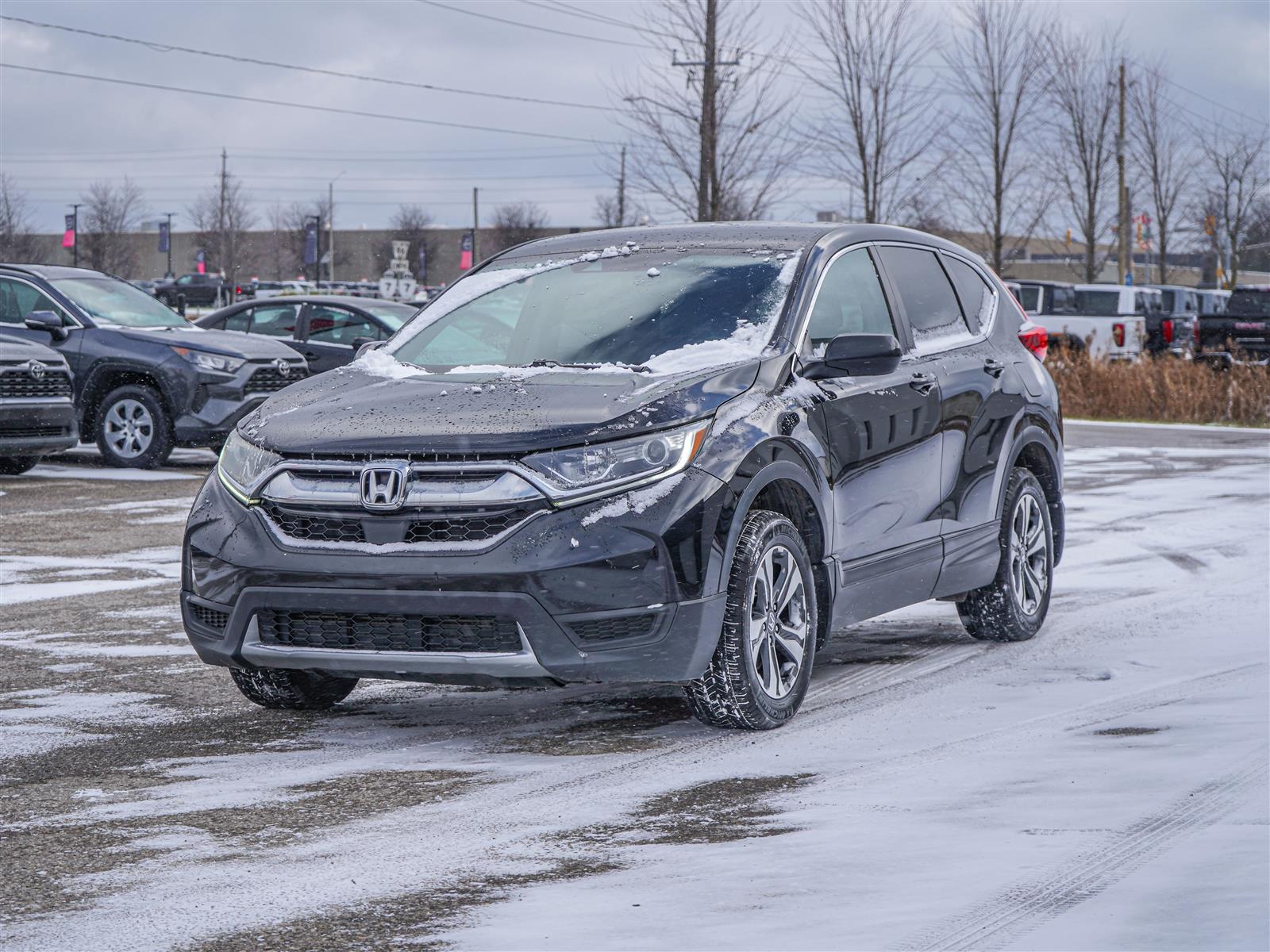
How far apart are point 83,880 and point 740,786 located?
1.87 metres

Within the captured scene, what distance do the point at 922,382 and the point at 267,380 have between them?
10.0 meters

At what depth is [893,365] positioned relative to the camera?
6301mm

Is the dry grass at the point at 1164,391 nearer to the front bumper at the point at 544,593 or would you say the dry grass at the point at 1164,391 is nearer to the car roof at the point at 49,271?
the car roof at the point at 49,271

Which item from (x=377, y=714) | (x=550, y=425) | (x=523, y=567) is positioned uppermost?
(x=550, y=425)

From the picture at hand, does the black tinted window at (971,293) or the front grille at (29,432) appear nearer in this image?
the black tinted window at (971,293)

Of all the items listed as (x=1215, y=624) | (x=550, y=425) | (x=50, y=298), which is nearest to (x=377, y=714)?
(x=550, y=425)

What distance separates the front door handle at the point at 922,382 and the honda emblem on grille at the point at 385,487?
7.53 ft

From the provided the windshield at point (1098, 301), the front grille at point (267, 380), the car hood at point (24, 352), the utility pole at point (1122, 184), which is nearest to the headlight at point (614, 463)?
the car hood at point (24, 352)

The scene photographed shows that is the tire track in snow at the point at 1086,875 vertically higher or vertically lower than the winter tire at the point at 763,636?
lower

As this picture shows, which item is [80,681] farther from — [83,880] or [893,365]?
[893,365]

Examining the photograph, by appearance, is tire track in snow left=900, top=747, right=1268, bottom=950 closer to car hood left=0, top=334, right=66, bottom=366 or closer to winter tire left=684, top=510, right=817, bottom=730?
winter tire left=684, top=510, right=817, bottom=730

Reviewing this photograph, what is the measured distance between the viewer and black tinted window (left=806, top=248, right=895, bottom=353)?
6402mm

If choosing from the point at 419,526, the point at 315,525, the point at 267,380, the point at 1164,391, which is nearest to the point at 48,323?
the point at 267,380

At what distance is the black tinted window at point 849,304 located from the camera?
6.40 metres
